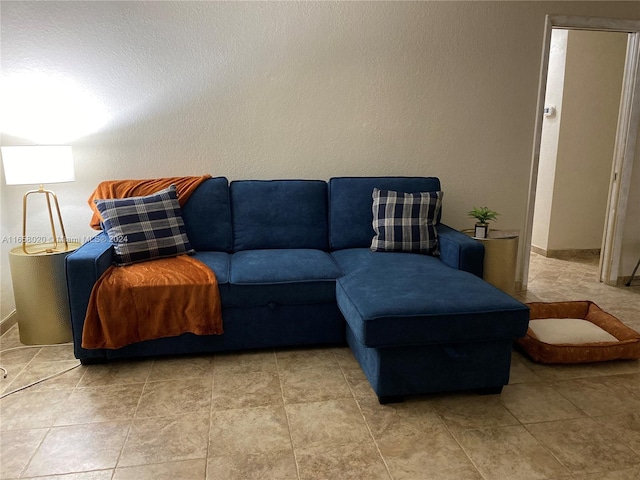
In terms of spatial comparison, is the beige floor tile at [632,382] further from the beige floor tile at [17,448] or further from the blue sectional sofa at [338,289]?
the beige floor tile at [17,448]

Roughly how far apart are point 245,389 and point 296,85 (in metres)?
2.03

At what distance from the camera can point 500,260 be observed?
321cm

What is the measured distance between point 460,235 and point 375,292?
3.33 ft

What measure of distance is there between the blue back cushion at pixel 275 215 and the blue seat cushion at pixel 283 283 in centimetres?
40

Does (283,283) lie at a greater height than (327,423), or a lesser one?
greater

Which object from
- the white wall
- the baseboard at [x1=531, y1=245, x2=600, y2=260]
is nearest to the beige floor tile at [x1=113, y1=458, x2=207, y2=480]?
the white wall

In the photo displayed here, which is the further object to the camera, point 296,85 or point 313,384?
point 296,85

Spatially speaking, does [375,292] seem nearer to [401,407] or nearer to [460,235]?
[401,407]

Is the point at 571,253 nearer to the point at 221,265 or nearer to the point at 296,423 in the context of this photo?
the point at 221,265

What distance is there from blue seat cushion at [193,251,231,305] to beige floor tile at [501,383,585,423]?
4.75 feet

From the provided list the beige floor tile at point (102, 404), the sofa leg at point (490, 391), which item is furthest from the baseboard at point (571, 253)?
the beige floor tile at point (102, 404)

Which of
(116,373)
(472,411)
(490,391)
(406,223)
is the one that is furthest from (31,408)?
(406,223)

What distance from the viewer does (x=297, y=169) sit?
3.41 m

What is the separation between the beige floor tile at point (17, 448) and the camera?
175cm
